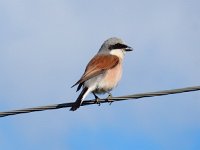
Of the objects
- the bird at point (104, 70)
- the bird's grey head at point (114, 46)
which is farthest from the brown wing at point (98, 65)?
the bird's grey head at point (114, 46)

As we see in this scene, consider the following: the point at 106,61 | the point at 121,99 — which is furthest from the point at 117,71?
the point at 121,99

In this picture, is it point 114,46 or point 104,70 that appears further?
point 114,46

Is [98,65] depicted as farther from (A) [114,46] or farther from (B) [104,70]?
(A) [114,46]

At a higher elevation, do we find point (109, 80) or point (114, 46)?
point (114, 46)

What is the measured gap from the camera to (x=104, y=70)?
10266 mm

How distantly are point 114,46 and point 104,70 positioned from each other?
1180mm

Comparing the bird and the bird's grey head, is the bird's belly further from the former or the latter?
the bird's grey head

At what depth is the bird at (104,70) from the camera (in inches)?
380

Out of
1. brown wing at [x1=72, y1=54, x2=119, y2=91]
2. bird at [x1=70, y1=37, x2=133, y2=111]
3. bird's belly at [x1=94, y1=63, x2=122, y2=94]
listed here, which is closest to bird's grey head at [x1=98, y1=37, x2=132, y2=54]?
bird at [x1=70, y1=37, x2=133, y2=111]

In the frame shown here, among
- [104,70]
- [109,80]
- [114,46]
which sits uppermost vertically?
[114,46]

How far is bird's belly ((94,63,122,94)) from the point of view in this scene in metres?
10.0

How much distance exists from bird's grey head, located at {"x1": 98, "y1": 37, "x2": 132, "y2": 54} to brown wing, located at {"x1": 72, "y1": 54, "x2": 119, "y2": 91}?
14.1 inches

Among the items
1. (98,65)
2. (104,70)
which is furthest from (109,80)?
(98,65)

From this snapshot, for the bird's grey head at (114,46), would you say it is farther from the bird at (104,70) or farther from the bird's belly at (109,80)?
the bird's belly at (109,80)
